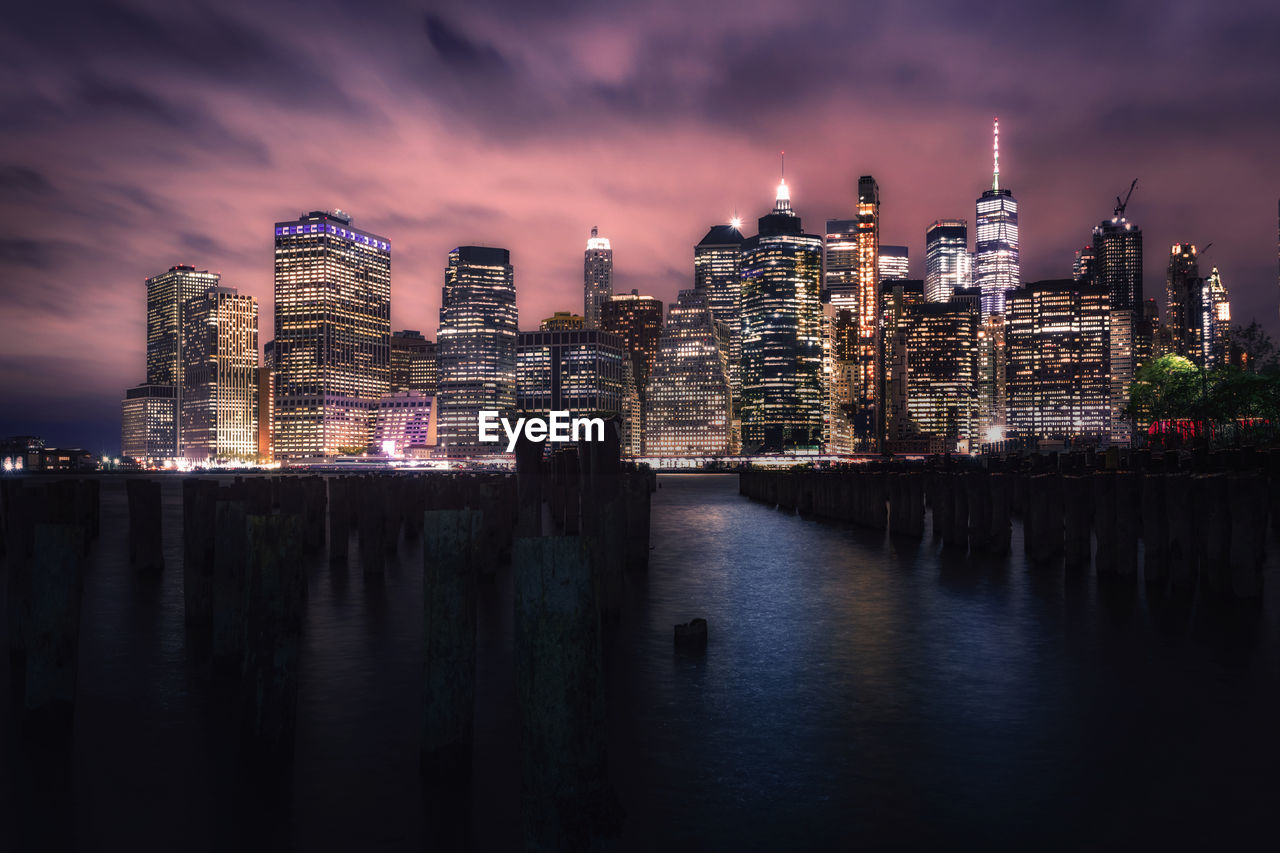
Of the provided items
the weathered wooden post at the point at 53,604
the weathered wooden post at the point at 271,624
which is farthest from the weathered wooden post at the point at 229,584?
the weathered wooden post at the point at 271,624

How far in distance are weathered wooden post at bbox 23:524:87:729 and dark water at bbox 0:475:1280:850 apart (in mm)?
916

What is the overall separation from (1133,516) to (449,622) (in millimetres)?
17261

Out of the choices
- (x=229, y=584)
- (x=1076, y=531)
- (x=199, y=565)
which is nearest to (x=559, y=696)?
(x=229, y=584)

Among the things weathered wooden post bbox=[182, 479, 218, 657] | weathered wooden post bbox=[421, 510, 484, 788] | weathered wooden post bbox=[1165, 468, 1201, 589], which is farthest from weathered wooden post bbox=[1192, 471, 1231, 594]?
weathered wooden post bbox=[182, 479, 218, 657]

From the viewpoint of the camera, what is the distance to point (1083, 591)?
20203 mm

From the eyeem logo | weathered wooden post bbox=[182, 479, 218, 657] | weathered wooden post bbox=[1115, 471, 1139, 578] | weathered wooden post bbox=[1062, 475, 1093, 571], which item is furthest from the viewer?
the eyeem logo

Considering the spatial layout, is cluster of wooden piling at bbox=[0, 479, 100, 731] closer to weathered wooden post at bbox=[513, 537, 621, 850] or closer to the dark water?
the dark water

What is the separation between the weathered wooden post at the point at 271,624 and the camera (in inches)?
336

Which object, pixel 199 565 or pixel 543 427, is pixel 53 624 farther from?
pixel 543 427

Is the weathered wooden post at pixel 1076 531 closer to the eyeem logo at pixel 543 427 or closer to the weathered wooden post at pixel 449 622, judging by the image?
the eyeem logo at pixel 543 427

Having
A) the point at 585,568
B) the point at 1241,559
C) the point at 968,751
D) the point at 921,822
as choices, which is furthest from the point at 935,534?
A: the point at 585,568

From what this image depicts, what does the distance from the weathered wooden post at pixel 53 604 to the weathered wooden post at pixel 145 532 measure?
45.5 feet

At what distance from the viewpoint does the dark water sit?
8078 mm

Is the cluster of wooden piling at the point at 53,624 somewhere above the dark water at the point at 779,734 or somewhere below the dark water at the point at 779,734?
above
